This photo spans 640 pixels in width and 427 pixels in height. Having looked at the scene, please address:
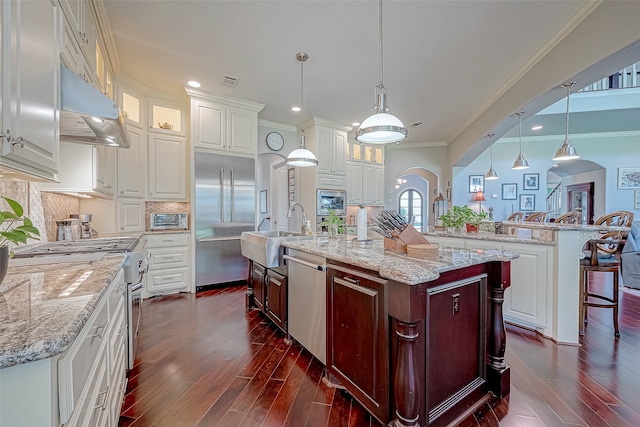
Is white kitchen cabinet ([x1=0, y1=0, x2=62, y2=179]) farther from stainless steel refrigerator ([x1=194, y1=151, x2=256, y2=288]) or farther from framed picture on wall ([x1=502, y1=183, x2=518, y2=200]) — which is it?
framed picture on wall ([x1=502, y1=183, x2=518, y2=200])

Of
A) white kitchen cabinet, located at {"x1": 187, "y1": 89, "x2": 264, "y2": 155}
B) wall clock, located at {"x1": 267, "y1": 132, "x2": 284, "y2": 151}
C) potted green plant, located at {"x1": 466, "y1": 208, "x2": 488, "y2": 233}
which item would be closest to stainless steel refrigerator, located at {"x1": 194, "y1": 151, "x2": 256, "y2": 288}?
white kitchen cabinet, located at {"x1": 187, "y1": 89, "x2": 264, "y2": 155}

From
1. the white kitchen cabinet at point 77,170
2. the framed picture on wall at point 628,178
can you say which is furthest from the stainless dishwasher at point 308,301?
the framed picture on wall at point 628,178

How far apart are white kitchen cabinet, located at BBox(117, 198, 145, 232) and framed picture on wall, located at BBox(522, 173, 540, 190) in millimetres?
8976

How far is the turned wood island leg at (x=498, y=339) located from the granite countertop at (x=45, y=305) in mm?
2051

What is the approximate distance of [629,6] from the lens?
1979 millimetres

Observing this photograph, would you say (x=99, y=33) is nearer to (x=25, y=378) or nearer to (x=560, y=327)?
(x=25, y=378)

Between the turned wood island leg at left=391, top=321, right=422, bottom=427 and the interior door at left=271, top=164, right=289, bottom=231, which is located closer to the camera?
the turned wood island leg at left=391, top=321, right=422, bottom=427

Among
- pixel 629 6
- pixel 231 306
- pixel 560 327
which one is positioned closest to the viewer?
pixel 629 6

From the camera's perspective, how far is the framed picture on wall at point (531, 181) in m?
7.32

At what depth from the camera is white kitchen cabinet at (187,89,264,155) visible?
13.1 ft

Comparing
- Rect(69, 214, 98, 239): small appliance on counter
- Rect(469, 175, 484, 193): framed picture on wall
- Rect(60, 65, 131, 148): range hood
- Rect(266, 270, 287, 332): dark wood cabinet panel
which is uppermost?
Rect(469, 175, 484, 193): framed picture on wall

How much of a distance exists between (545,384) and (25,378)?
271 cm

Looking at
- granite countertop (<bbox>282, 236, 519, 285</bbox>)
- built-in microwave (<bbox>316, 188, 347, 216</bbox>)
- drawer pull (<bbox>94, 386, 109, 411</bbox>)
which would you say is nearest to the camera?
drawer pull (<bbox>94, 386, 109, 411</bbox>)

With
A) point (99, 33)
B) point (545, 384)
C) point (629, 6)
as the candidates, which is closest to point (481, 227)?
point (545, 384)
